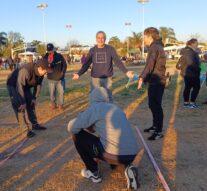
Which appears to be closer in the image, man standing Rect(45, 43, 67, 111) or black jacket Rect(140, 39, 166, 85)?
black jacket Rect(140, 39, 166, 85)

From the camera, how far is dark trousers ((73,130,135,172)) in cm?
376

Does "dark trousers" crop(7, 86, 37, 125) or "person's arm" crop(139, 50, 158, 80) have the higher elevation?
"person's arm" crop(139, 50, 158, 80)

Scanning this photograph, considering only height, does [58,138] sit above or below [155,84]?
below

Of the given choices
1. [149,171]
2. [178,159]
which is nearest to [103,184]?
[149,171]

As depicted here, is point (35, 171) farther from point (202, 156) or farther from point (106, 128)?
point (202, 156)

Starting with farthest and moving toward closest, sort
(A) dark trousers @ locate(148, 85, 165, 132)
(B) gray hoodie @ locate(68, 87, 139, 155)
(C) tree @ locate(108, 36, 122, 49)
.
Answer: (C) tree @ locate(108, 36, 122, 49), (A) dark trousers @ locate(148, 85, 165, 132), (B) gray hoodie @ locate(68, 87, 139, 155)

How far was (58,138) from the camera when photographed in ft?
19.9

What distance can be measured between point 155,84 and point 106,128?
7.61ft

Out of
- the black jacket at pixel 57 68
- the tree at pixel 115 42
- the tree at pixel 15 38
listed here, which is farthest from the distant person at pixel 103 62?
the tree at pixel 15 38

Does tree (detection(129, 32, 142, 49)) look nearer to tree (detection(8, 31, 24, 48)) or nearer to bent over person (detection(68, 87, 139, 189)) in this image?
tree (detection(8, 31, 24, 48))

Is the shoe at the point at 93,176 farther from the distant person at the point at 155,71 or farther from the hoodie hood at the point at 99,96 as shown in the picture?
the distant person at the point at 155,71

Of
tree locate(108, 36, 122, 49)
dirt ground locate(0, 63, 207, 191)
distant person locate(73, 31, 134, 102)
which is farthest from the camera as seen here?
tree locate(108, 36, 122, 49)

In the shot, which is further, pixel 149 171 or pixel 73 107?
pixel 73 107

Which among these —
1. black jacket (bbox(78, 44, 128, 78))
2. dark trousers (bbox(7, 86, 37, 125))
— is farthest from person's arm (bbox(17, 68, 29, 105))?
black jacket (bbox(78, 44, 128, 78))
